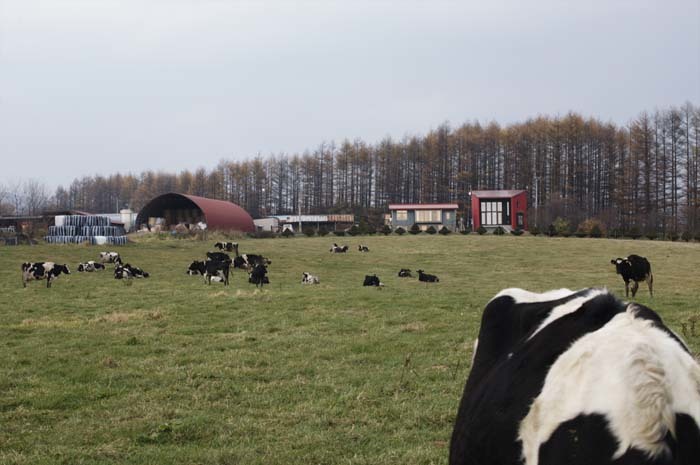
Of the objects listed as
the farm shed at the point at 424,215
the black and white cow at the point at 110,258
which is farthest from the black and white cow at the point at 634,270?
the farm shed at the point at 424,215

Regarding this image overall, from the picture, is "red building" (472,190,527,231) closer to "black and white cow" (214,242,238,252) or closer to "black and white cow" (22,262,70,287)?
"black and white cow" (214,242,238,252)

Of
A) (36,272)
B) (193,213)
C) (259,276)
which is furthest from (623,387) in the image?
(193,213)

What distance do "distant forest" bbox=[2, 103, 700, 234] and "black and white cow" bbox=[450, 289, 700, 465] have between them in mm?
72542

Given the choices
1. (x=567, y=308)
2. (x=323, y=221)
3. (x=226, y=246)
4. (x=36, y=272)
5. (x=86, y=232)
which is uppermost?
(x=323, y=221)

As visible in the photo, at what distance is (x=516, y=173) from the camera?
9906cm

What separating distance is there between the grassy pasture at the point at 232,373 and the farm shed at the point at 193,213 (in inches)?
1850

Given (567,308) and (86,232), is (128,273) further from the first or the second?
(567,308)

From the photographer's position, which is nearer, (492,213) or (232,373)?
(232,373)

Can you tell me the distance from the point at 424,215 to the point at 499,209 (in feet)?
33.9

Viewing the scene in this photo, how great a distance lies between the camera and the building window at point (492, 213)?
81.2m

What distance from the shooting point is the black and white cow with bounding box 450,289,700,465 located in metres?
2.32

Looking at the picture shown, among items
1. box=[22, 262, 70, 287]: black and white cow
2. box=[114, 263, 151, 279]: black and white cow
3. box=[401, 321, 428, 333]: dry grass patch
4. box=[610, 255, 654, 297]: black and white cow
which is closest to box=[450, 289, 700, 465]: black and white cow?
box=[401, 321, 428, 333]: dry grass patch

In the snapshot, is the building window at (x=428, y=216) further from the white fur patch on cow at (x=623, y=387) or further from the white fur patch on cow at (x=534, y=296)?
the white fur patch on cow at (x=623, y=387)

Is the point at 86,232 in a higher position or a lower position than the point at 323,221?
lower
